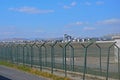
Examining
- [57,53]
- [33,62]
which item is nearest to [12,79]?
[33,62]

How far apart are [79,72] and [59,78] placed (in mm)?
4019

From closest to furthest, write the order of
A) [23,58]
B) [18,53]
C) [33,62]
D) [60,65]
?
1. [60,65]
2. [33,62]
3. [23,58]
4. [18,53]

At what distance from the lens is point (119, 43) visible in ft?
129

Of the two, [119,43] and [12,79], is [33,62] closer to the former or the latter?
[119,43]

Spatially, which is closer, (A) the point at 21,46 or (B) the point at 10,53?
(A) the point at 21,46

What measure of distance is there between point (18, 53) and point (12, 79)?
2016 centimetres

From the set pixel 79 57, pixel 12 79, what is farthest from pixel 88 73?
pixel 79 57

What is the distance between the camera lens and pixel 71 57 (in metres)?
33.0

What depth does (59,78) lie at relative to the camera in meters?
24.2

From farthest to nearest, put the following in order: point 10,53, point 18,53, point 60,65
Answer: point 10,53 < point 18,53 < point 60,65

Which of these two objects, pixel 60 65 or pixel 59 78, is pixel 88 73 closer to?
pixel 59 78

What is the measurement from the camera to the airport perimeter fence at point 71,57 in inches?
977

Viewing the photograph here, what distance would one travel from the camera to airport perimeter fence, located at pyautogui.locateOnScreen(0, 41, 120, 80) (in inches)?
977

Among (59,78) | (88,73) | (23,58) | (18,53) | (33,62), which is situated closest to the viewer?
(59,78)
